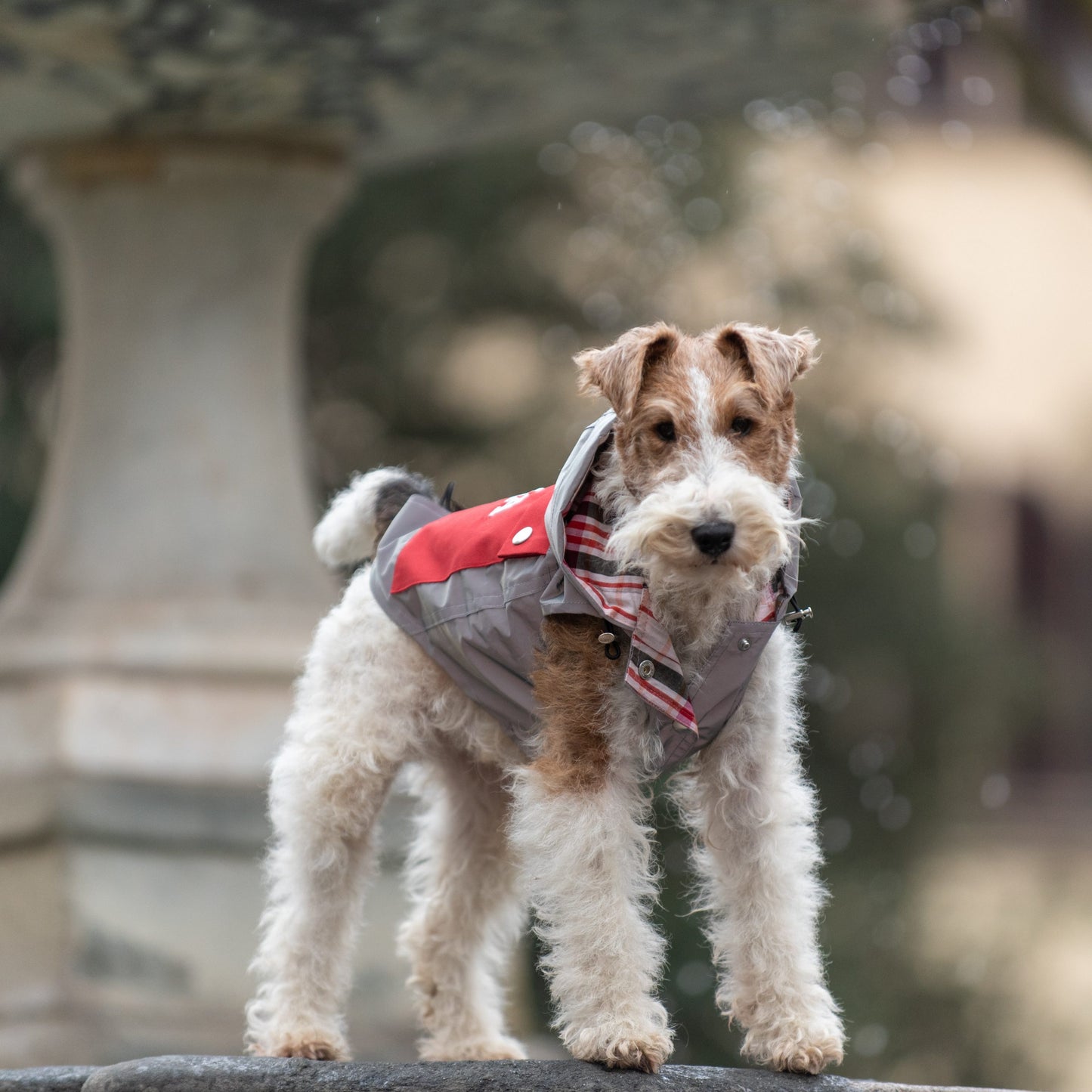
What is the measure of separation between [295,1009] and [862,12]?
4.43 metres

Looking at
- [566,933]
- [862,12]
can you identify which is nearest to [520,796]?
[566,933]

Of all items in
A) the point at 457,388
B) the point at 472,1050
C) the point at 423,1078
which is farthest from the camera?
the point at 457,388

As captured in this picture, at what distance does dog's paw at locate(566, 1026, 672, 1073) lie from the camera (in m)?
3.20

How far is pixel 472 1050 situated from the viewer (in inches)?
159

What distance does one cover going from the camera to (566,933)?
3229mm

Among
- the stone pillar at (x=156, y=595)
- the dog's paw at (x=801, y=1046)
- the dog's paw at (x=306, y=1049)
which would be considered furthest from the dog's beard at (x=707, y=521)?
the stone pillar at (x=156, y=595)

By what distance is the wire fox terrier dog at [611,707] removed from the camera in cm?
305

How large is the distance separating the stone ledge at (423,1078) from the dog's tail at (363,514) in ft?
4.49

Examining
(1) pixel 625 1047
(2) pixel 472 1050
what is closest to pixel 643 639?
(1) pixel 625 1047

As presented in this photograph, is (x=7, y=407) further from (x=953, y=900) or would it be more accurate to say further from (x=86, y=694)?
(x=953, y=900)

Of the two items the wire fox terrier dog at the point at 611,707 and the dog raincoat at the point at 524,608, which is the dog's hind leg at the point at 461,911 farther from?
the dog raincoat at the point at 524,608

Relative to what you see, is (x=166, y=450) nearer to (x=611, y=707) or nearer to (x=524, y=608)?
(x=524, y=608)

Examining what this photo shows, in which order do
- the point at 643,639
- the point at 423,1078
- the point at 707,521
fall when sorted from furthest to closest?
the point at 423,1078
the point at 643,639
the point at 707,521

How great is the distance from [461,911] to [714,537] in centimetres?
168
